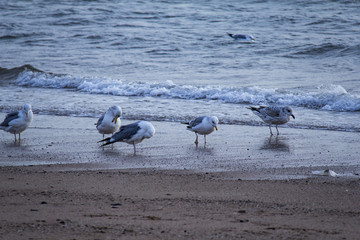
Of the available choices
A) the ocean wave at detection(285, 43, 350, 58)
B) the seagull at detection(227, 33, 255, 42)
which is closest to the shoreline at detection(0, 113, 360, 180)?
the ocean wave at detection(285, 43, 350, 58)

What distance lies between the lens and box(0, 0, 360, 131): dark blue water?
11.9m

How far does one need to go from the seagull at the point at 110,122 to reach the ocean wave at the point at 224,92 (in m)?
4.38

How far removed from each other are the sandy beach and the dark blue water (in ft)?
7.69

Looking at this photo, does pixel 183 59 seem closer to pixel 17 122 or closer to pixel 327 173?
pixel 17 122

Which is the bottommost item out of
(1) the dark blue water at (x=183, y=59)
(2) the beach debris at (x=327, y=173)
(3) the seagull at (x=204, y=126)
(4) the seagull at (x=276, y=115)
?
(1) the dark blue water at (x=183, y=59)

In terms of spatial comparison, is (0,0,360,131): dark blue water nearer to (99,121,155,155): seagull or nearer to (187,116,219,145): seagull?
(187,116,219,145): seagull

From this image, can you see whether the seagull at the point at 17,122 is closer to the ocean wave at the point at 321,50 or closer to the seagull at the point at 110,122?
the seagull at the point at 110,122

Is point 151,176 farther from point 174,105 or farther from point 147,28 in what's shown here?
point 147,28

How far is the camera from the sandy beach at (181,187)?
4.32 metres

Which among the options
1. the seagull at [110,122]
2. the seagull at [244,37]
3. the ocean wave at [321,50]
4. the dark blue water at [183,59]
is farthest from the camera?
the seagull at [244,37]

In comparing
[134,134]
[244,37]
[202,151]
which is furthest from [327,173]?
[244,37]

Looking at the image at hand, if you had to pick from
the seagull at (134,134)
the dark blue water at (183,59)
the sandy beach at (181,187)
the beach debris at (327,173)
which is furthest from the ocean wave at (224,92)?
the beach debris at (327,173)

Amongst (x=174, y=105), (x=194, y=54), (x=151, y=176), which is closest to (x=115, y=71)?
(x=194, y=54)

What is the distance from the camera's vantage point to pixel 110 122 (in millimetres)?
8570
